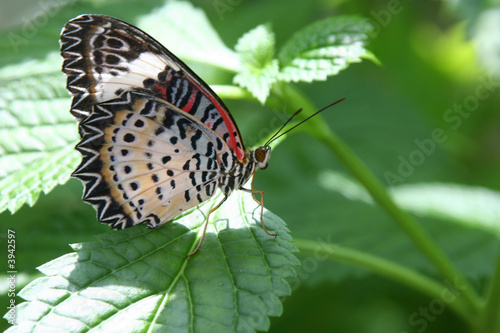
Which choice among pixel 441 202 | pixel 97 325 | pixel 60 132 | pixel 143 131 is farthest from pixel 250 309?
pixel 441 202

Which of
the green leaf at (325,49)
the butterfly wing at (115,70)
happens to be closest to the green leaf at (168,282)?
the butterfly wing at (115,70)

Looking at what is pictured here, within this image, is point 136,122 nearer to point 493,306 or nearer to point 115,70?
point 115,70

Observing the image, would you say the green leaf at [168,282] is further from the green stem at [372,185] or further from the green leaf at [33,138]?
the green stem at [372,185]

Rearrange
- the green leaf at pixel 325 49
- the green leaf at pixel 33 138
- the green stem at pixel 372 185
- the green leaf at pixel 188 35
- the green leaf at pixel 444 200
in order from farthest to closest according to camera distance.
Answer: the green leaf at pixel 444 200, the green leaf at pixel 188 35, the green stem at pixel 372 185, the green leaf at pixel 325 49, the green leaf at pixel 33 138

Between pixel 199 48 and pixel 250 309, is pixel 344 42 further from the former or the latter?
pixel 250 309

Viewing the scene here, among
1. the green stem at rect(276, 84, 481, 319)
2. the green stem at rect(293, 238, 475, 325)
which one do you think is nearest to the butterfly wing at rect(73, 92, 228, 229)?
the green stem at rect(276, 84, 481, 319)

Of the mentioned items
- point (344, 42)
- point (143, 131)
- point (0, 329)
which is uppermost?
point (344, 42)
